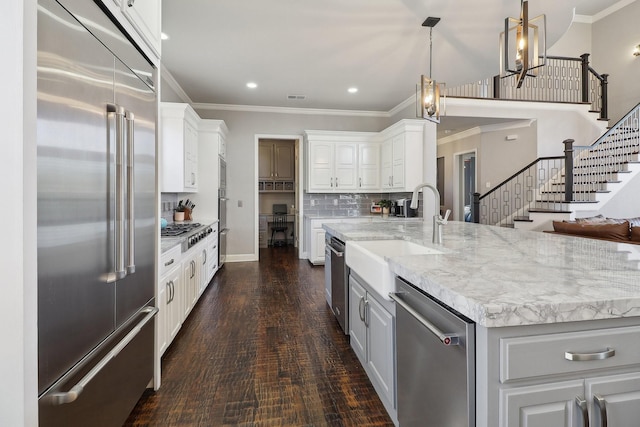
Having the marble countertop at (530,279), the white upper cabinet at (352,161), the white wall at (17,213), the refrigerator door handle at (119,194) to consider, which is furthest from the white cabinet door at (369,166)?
the white wall at (17,213)

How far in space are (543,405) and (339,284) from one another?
2.02 m

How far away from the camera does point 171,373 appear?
2.32 m

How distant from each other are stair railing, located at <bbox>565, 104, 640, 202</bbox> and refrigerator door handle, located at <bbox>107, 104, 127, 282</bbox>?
23.0 feet

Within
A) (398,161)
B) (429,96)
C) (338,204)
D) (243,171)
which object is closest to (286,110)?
(243,171)

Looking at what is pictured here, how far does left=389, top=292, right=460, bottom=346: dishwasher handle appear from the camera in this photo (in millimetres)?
1061

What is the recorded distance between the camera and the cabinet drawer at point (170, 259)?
91.3 inches

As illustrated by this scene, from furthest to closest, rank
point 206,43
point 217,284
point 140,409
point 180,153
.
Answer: point 217,284 < point 180,153 < point 206,43 < point 140,409

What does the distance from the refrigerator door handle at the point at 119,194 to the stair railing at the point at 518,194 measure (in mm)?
7123

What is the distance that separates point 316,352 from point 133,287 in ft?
4.87

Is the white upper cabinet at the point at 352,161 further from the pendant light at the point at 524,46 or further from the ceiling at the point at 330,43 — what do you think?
the pendant light at the point at 524,46

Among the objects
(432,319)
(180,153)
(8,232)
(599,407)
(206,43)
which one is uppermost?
(206,43)

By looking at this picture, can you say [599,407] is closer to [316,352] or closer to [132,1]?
[316,352]

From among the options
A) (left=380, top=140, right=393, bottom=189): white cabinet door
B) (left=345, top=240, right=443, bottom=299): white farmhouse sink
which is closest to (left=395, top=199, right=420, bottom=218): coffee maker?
(left=380, top=140, right=393, bottom=189): white cabinet door

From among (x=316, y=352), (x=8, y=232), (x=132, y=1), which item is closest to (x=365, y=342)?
(x=316, y=352)
